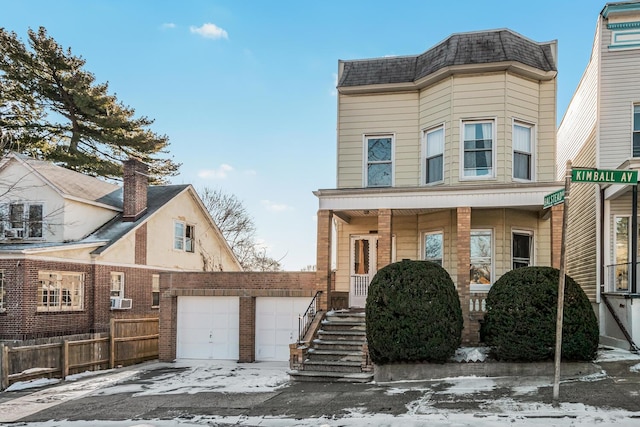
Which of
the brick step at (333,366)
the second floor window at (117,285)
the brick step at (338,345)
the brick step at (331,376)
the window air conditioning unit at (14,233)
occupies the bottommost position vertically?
the brick step at (331,376)

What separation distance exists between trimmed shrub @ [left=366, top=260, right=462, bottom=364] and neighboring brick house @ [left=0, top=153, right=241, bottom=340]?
39.3 feet

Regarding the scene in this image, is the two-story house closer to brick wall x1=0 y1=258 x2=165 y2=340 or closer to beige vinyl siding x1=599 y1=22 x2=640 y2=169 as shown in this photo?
beige vinyl siding x1=599 y1=22 x2=640 y2=169

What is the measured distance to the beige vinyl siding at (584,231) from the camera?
17.0m

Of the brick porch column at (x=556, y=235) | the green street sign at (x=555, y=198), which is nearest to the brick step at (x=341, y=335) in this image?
the brick porch column at (x=556, y=235)

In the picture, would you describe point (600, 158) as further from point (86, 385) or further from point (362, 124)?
point (86, 385)

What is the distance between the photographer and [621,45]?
1623 cm

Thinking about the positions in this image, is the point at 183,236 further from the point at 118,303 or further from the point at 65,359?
the point at 65,359

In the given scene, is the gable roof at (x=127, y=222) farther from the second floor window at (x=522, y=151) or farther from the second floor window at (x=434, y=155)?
the second floor window at (x=522, y=151)

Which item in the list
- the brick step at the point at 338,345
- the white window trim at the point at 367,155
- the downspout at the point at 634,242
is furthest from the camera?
the white window trim at the point at 367,155

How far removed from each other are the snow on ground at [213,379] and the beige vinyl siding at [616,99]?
10590mm

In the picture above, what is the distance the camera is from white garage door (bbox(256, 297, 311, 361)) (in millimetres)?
17906

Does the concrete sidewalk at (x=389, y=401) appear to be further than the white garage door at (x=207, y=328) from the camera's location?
No

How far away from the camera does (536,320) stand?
1191 centimetres

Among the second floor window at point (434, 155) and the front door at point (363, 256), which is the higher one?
the second floor window at point (434, 155)
